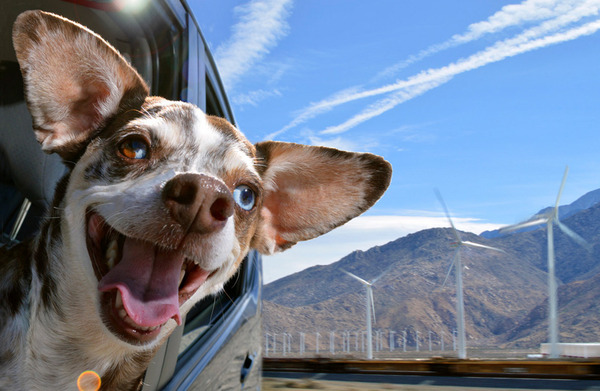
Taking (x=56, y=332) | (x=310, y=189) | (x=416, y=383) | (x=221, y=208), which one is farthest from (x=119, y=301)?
(x=416, y=383)

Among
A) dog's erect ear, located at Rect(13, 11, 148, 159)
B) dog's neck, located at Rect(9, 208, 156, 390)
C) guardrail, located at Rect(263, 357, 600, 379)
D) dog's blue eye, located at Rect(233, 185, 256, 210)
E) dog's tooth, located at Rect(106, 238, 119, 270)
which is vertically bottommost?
guardrail, located at Rect(263, 357, 600, 379)

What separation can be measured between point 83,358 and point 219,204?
1.11 metres

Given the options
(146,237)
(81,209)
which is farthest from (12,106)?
(146,237)

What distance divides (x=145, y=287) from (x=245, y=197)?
2.50 ft

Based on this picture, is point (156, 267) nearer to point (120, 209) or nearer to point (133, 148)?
point (120, 209)

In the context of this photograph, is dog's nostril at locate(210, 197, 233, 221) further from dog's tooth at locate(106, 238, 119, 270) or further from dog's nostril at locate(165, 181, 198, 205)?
dog's tooth at locate(106, 238, 119, 270)

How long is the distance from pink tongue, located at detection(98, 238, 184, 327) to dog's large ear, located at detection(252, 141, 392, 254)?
1.06 metres

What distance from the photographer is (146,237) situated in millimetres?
1944

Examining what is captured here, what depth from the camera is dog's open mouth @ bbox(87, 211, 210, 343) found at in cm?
183

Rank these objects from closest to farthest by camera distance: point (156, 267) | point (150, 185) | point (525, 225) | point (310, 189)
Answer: point (156, 267) → point (150, 185) → point (310, 189) → point (525, 225)

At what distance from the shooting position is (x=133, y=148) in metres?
2.36

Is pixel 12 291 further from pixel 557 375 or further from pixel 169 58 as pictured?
pixel 557 375

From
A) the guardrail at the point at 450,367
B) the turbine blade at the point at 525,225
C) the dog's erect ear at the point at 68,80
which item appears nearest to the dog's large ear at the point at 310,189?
the dog's erect ear at the point at 68,80

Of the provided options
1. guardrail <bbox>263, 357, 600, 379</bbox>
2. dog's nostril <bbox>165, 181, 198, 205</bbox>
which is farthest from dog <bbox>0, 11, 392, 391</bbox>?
guardrail <bbox>263, 357, 600, 379</bbox>
